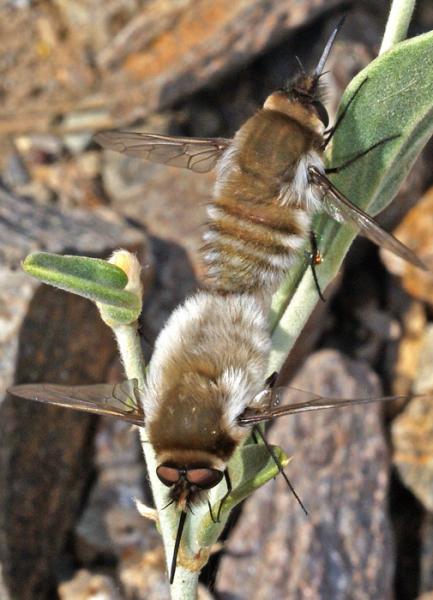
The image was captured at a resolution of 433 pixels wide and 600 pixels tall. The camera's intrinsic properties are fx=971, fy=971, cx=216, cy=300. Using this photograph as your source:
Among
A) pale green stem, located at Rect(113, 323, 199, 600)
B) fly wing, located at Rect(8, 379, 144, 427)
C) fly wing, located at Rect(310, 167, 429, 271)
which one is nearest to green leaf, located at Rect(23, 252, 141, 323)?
pale green stem, located at Rect(113, 323, 199, 600)

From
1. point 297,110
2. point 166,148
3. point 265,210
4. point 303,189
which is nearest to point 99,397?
point 265,210

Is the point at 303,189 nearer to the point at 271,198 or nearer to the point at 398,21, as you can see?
the point at 271,198

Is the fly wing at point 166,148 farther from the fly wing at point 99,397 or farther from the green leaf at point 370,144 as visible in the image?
the fly wing at point 99,397

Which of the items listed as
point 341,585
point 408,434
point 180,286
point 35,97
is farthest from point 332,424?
point 35,97

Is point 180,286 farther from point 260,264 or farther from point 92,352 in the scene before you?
point 260,264

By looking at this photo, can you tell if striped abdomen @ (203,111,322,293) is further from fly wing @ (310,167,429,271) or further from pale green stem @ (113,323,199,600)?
pale green stem @ (113,323,199,600)

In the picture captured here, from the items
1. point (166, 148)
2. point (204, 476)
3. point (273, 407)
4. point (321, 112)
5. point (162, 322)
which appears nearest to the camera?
point (204, 476)
